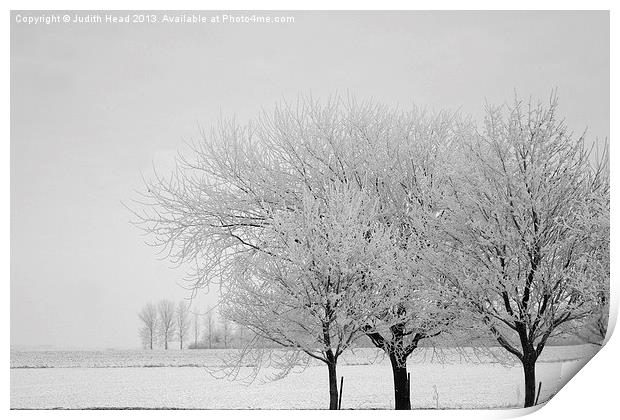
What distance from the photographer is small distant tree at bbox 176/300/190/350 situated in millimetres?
8461

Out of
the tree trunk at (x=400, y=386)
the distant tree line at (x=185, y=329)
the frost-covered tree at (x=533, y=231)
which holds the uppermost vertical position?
the frost-covered tree at (x=533, y=231)

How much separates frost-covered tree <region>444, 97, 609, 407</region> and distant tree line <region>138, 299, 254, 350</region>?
2.49 metres

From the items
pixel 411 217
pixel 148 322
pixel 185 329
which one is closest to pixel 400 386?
pixel 411 217

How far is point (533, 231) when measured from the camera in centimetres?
820

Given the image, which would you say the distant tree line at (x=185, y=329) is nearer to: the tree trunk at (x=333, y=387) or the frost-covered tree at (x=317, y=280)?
the frost-covered tree at (x=317, y=280)

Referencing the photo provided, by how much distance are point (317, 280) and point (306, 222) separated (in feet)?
2.07

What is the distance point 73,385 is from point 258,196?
2.87 meters

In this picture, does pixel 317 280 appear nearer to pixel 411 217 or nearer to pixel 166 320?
pixel 411 217

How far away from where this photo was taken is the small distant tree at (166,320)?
839cm

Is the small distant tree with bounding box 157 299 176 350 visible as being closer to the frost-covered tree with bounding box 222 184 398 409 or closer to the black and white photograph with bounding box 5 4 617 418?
the black and white photograph with bounding box 5 4 617 418

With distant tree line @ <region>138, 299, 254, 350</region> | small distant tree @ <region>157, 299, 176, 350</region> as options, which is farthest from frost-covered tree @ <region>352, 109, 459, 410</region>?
small distant tree @ <region>157, 299, 176, 350</region>

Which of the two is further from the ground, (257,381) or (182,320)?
(182,320)

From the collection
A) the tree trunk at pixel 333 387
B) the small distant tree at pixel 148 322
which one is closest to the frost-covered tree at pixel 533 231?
the tree trunk at pixel 333 387
